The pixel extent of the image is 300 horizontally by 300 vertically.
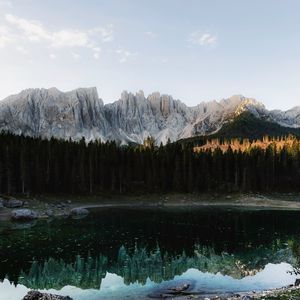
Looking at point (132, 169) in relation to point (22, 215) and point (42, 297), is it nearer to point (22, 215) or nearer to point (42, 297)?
point (22, 215)

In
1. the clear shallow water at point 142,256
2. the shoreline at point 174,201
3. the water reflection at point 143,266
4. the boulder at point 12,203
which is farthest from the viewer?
the shoreline at point 174,201

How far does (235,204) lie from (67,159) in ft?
182

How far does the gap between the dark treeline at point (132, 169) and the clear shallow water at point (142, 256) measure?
41.0m

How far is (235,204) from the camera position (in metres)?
125

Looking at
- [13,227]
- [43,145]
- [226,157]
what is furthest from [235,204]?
[13,227]

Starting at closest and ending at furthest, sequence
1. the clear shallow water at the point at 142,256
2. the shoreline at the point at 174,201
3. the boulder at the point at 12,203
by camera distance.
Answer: the clear shallow water at the point at 142,256
the boulder at the point at 12,203
the shoreline at the point at 174,201

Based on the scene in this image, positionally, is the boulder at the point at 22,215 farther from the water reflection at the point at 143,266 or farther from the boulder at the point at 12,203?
the water reflection at the point at 143,266

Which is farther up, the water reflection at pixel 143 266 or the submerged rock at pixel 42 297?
the submerged rock at pixel 42 297

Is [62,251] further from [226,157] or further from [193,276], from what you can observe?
[226,157]

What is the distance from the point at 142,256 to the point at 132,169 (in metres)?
93.1

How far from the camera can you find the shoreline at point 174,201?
11162 centimetres

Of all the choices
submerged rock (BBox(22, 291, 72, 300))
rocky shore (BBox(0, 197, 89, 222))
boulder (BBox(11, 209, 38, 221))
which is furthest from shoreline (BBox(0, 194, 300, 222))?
submerged rock (BBox(22, 291, 72, 300))

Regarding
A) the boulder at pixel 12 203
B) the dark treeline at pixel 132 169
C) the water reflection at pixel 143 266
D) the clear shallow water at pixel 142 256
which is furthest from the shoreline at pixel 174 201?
the water reflection at pixel 143 266

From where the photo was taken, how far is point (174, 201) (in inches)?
5054
